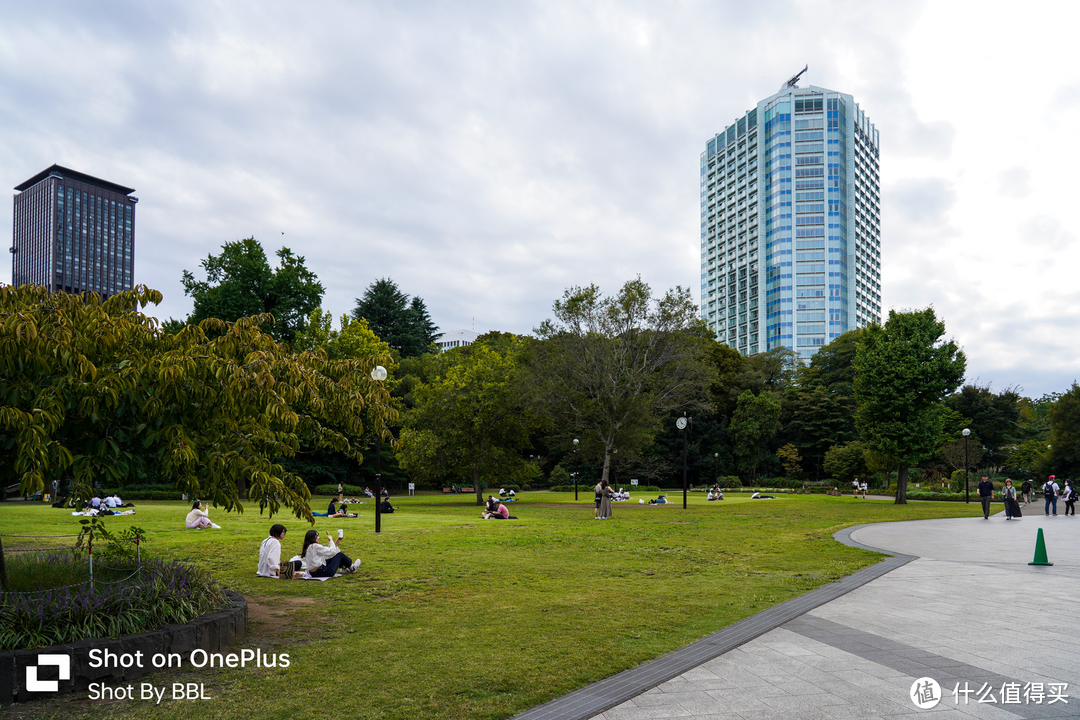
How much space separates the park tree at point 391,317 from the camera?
233 ft

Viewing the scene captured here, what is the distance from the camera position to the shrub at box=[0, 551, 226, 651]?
5.61 meters

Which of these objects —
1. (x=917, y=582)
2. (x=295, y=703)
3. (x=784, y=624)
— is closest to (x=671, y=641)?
(x=784, y=624)

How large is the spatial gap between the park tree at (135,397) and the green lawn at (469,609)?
5.60 ft

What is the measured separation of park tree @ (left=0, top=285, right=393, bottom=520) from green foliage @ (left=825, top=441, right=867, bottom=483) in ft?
180

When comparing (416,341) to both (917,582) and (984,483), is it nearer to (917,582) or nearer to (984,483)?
(984,483)

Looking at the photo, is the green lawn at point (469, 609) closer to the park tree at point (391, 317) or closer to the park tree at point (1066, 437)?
the park tree at point (1066, 437)

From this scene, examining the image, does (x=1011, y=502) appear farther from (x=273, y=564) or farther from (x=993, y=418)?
(x=993, y=418)

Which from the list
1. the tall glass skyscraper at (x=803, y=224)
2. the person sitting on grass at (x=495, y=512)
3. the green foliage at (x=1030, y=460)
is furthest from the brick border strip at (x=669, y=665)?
the tall glass skyscraper at (x=803, y=224)

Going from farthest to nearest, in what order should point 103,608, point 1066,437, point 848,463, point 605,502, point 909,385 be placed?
point 848,463 → point 1066,437 → point 909,385 → point 605,502 → point 103,608

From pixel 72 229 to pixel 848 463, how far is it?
138366 millimetres

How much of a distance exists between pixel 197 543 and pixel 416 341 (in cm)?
5643

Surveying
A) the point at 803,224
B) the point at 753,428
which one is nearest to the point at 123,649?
the point at 753,428

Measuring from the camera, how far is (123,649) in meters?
5.68

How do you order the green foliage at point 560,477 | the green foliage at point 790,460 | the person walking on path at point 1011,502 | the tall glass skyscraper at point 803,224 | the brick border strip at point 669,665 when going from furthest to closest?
the tall glass skyscraper at point 803,224 < the green foliage at point 790,460 < the green foliage at point 560,477 < the person walking on path at point 1011,502 < the brick border strip at point 669,665
